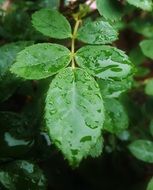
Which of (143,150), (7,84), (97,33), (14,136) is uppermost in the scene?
(97,33)

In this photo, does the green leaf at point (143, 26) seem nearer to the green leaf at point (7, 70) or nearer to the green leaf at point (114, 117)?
the green leaf at point (114, 117)

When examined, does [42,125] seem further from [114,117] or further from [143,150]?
[143,150]

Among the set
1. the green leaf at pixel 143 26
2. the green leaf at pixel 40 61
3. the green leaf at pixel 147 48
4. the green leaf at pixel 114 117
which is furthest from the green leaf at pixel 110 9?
the green leaf at pixel 143 26

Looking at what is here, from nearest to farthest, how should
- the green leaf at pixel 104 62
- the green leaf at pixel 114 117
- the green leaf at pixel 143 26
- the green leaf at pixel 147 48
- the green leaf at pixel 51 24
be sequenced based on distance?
the green leaf at pixel 104 62
the green leaf at pixel 51 24
the green leaf at pixel 114 117
the green leaf at pixel 147 48
the green leaf at pixel 143 26

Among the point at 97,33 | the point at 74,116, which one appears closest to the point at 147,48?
the point at 97,33

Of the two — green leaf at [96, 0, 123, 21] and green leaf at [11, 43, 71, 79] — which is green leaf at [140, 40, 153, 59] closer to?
green leaf at [96, 0, 123, 21]

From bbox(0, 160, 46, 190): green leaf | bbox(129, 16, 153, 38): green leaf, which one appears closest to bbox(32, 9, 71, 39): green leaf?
bbox(0, 160, 46, 190): green leaf
